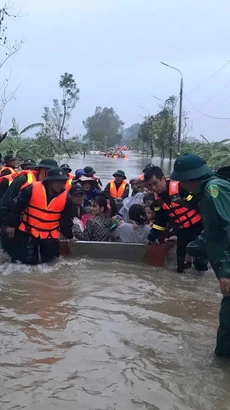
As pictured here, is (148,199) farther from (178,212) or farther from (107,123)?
(107,123)

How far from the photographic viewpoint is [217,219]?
353 centimetres

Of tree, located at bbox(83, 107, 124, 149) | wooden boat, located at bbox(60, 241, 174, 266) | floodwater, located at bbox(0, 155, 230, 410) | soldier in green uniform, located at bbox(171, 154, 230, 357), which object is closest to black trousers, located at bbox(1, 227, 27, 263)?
floodwater, located at bbox(0, 155, 230, 410)

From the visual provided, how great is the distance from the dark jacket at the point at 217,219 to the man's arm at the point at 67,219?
2.71 m

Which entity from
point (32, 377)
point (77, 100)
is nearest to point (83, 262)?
point (32, 377)

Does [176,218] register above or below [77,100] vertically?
below

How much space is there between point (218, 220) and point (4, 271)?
365 cm

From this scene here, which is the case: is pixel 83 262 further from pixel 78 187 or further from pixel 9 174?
pixel 9 174

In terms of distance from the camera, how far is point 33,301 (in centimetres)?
545

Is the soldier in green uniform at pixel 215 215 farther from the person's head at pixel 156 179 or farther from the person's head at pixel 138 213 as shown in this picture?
the person's head at pixel 138 213

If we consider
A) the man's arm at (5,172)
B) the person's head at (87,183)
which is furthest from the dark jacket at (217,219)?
the man's arm at (5,172)

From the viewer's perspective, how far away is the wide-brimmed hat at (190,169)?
3.79 m


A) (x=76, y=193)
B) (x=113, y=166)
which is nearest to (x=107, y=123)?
(x=113, y=166)

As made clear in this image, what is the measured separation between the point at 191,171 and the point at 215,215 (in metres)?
0.43

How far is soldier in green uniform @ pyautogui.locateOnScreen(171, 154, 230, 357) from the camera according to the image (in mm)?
3490
